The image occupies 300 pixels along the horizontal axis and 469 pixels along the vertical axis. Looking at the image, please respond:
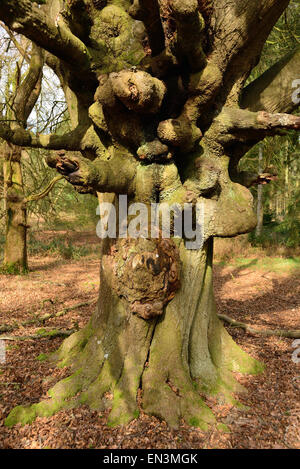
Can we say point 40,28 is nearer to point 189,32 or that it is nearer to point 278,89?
point 189,32

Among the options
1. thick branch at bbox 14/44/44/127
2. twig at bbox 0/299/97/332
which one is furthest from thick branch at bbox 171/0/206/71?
thick branch at bbox 14/44/44/127

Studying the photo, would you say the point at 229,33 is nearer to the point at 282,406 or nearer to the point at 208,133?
the point at 208,133

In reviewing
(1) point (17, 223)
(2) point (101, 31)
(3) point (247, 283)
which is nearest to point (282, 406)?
(2) point (101, 31)

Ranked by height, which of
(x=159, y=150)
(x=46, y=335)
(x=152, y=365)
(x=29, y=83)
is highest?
(x=29, y=83)

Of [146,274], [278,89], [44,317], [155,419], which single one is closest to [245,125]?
[278,89]

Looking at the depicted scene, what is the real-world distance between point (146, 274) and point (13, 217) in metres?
7.71

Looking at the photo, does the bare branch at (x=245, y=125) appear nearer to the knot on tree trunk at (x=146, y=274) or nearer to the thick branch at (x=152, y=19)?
the thick branch at (x=152, y=19)

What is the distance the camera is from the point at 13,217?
894 cm

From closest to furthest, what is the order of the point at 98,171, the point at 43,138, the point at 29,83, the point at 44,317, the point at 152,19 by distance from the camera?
1. the point at 98,171
2. the point at 152,19
3. the point at 43,138
4. the point at 44,317
5. the point at 29,83

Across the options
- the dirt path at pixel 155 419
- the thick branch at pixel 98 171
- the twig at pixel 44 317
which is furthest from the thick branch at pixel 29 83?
the thick branch at pixel 98 171

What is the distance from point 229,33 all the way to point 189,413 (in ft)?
11.4

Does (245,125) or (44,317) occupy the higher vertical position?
(245,125)

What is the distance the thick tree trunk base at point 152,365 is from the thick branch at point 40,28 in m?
1.94

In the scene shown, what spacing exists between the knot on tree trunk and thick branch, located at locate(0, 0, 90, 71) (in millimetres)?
A: 1637
